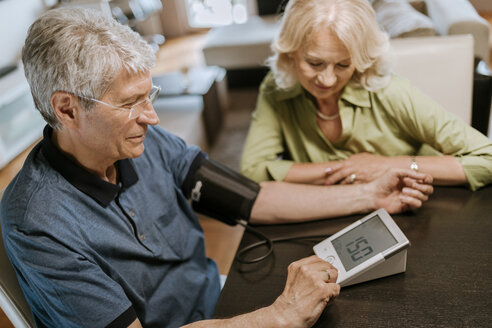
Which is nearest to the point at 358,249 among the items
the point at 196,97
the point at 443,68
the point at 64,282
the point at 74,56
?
the point at 64,282

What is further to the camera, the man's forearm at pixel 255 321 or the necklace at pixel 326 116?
the necklace at pixel 326 116

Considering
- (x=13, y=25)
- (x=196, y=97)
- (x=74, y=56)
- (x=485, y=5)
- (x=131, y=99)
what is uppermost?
(x=74, y=56)

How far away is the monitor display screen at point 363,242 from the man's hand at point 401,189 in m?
0.15

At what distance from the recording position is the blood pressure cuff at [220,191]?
3.97 ft

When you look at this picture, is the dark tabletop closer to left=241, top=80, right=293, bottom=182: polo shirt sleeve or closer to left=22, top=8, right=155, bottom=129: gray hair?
left=241, top=80, right=293, bottom=182: polo shirt sleeve

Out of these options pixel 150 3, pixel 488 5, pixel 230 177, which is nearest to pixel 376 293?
pixel 230 177

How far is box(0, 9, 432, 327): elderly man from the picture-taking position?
840mm

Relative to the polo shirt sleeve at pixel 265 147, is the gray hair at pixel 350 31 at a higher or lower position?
higher

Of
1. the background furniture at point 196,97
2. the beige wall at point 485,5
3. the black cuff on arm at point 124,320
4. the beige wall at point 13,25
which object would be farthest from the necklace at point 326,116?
the beige wall at point 13,25

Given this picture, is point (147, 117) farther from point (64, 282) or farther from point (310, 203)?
point (310, 203)

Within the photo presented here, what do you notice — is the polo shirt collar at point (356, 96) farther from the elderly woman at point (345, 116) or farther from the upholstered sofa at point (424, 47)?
the upholstered sofa at point (424, 47)

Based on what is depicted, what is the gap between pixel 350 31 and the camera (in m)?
1.19

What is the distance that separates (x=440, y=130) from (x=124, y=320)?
3.34 ft

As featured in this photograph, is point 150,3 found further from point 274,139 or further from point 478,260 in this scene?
point 478,260
